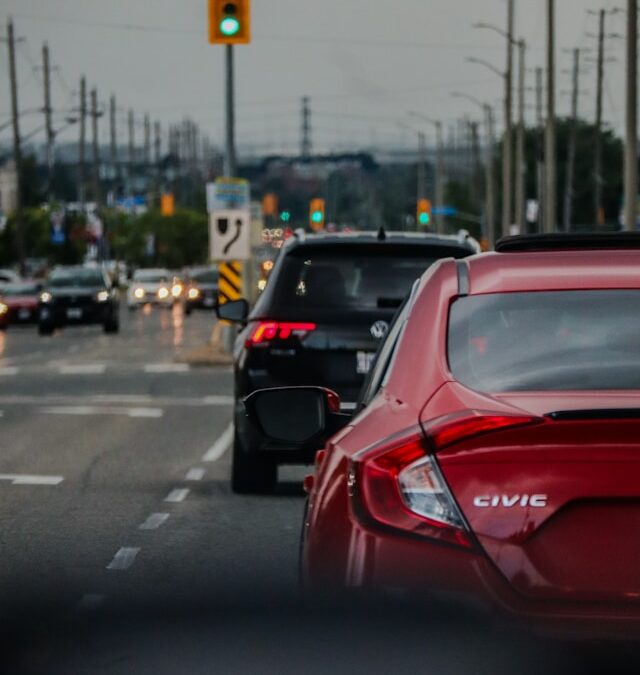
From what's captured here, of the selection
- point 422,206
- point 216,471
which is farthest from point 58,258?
point 216,471

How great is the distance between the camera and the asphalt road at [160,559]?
12.3 ft

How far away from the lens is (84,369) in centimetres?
3186

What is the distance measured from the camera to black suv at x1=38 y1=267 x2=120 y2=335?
54094 mm

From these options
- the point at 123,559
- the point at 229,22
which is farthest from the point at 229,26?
the point at 123,559

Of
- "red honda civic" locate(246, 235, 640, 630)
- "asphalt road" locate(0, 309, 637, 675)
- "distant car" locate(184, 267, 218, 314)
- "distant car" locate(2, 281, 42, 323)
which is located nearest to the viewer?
"asphalt road" locate(0, 309, 637, 675)

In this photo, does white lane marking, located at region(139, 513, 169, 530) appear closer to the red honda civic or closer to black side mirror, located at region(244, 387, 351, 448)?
black side mirror, located at region(244, 387, 351, 448)

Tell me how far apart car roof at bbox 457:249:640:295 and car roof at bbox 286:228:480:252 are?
297 inches

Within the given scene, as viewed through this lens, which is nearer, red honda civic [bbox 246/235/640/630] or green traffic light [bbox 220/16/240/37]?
red honda civic [bbox 246/235/640/630]

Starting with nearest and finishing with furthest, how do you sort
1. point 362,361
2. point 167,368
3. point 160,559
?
point 160,559 < point 362,361 < point 167,368

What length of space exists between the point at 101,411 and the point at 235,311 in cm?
867

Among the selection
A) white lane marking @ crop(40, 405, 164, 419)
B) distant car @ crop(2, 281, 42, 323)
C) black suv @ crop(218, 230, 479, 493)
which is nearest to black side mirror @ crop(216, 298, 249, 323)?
black suv @ crop(218, 230, 479, 493)

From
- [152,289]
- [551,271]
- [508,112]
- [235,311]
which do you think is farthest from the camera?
[152,289]

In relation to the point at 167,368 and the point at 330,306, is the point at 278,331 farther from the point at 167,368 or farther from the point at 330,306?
the point at 167,368

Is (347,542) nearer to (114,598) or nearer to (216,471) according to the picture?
(114,598)
